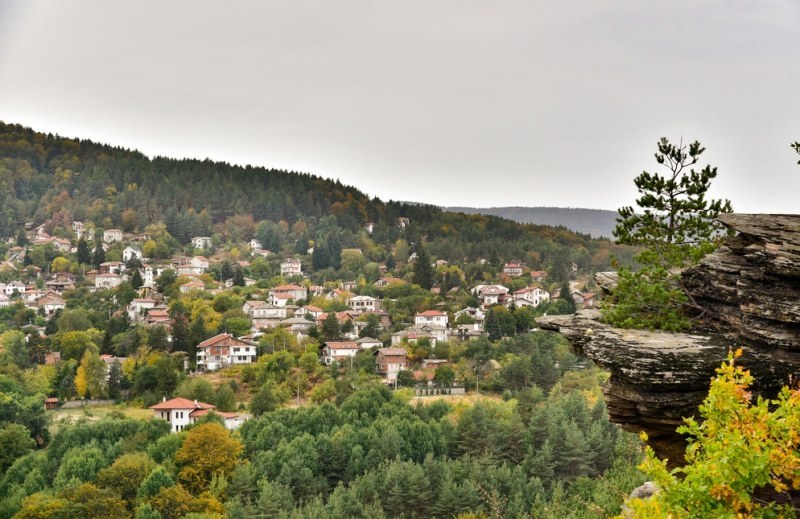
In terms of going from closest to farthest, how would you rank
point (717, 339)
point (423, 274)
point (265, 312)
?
point (717, 339) → point (265, 312) → point (423, 274)

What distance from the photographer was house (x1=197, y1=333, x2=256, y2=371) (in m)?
46.2

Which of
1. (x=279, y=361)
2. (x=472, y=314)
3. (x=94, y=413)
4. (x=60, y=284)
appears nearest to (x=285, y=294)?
(x=472, y=314)

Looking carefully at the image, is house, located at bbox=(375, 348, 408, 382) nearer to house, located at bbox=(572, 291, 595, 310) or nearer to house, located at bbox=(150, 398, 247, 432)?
house, located at bbox=(150, 398, 247, 432)

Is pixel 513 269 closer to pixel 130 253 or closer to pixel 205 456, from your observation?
pixel 130 253

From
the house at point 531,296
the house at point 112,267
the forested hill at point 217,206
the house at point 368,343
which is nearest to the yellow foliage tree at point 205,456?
the house at point 368,343

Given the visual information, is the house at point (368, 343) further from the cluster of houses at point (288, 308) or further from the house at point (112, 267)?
the house at point (112, 267)

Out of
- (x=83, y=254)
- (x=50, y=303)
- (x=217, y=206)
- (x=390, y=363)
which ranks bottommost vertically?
(x=390, y=363)

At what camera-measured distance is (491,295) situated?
62.9 m

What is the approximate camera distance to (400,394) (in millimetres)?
36062

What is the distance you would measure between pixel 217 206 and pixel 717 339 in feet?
306

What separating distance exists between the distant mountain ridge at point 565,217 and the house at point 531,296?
56814 mm

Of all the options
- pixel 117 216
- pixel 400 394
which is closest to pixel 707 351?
pixel 400 394

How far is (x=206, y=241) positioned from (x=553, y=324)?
78.8 m

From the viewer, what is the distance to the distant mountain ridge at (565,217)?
123 meters
